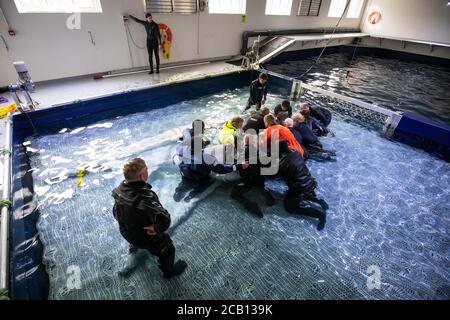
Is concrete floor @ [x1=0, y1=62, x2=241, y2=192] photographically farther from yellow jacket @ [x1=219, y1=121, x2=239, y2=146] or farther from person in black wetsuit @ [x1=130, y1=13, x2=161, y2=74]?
yellow jacket @ [x1=219, y1=121, x2=239, y2=146]

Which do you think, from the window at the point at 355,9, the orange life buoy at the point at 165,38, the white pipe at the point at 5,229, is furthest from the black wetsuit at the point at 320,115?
the window at the point at 355,9

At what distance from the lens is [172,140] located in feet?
16.8

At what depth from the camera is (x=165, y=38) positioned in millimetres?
8102

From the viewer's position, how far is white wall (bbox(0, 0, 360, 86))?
5.86 metres

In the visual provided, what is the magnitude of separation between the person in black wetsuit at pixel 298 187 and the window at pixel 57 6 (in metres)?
7.11

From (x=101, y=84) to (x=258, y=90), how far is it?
4.64 meters

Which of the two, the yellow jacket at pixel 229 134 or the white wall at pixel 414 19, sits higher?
the white wall at pixel 414 19

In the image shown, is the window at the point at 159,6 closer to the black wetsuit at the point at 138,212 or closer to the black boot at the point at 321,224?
the black wetsuit at the point at 138,212

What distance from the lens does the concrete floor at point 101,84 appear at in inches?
224

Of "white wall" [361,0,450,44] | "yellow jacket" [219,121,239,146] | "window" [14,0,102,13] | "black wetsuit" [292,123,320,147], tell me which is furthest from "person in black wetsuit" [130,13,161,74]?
"white wall" [361,0,450,44]

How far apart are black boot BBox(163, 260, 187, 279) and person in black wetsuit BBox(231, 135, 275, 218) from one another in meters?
1.28

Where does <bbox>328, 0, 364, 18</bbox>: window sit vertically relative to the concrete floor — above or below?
above

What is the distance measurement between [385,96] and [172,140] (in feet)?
27.0

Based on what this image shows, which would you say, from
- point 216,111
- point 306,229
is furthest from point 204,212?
point 216,111
